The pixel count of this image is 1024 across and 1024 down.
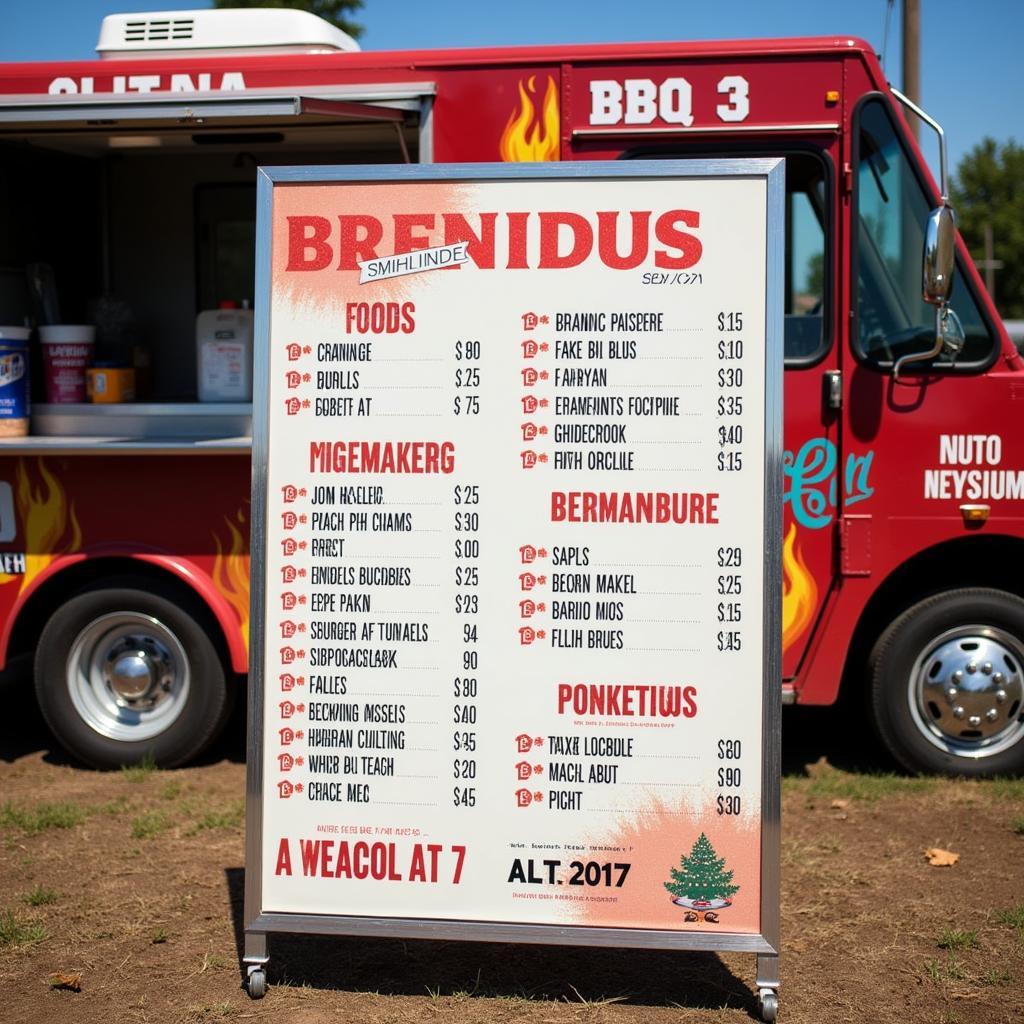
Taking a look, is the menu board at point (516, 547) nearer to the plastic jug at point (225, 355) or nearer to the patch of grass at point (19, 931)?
the patch of grass at point (19, 931)

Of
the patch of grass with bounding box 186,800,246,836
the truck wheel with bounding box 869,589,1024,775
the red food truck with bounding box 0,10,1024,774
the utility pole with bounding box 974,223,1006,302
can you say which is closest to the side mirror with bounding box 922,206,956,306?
the red food truck with bounding box 0,10,1024,774

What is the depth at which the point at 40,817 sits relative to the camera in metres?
4.94

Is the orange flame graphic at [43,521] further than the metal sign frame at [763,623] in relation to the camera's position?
Yes

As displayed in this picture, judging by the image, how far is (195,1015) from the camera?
338 centimetres

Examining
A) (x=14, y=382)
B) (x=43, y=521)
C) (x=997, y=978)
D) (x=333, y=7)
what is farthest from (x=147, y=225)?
(x=333, y=7)

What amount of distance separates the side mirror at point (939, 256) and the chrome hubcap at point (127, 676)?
3391 mm

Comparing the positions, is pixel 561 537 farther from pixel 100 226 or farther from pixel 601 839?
pixel 100 226

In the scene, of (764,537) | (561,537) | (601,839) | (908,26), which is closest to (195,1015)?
(601,839)

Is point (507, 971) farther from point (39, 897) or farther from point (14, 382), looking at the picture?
point (14, 382)

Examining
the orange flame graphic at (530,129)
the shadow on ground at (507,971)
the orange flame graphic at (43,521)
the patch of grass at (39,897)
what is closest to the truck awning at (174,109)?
the orange flame graphic at (530,129)

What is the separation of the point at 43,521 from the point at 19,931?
199 cm

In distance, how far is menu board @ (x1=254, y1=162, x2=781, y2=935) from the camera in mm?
3275

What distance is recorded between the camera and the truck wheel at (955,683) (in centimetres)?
517

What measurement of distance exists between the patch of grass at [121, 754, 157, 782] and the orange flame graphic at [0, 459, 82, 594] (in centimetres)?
89
